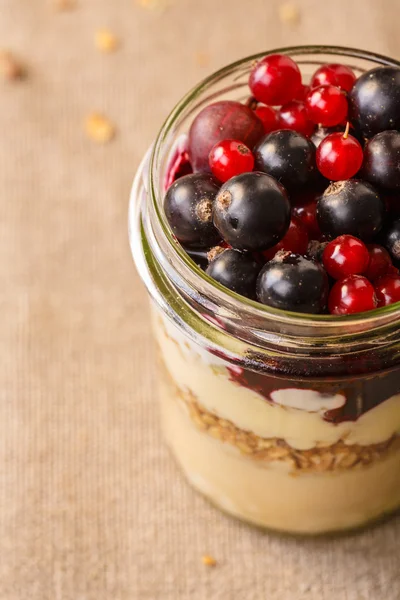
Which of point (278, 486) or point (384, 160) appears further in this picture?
point (278, 486)

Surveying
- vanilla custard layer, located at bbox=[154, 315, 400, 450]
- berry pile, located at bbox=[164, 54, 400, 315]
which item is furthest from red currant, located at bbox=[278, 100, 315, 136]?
vanilla custard layer, located at bbox=[154, 315, 400, 450]

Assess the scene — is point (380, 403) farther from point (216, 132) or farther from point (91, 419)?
point (91, 419)

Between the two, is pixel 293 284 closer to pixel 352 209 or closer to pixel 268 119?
pixel 352 209

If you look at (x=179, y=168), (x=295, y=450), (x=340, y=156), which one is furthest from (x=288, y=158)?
(x=295, y=450)

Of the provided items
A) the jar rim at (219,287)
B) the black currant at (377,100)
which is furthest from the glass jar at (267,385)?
the black currant at (377,100)

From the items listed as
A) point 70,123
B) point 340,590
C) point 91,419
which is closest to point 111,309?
point 91,419

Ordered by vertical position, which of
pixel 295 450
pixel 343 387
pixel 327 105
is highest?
pixel 327 105

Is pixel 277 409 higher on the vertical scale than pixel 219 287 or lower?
lower
